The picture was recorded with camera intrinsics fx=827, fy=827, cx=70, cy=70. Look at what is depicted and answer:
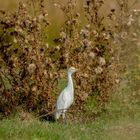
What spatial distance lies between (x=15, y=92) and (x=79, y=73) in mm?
988

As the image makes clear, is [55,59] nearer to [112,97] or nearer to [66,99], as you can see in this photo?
[112,97]

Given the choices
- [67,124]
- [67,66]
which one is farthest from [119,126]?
[67,66]

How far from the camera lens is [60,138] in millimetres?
10211

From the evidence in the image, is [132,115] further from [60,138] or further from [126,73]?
[60,138]

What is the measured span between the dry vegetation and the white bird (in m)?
0.37

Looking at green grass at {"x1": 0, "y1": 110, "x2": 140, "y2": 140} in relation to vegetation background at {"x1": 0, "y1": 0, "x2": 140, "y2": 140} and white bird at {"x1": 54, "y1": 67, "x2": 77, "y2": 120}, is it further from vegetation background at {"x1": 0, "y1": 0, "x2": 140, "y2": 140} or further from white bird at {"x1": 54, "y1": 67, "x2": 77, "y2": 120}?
white bird at {"x1": 54, "y1": 67, "x2": 77, "y2": 120}

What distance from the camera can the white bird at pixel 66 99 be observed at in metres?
11.4

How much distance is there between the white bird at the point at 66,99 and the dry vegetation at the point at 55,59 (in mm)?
371

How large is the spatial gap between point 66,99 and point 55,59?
1181 millimetres

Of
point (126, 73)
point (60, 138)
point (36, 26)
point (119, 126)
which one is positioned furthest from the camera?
point (126, 73)

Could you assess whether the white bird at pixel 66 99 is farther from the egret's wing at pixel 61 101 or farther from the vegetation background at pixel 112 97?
the vegetation background at pixel 112 97

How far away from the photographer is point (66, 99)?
11.4m

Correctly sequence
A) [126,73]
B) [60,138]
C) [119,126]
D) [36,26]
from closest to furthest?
1. [60,138]
2. [119,126]
3. [36,26]
4. [126,73]

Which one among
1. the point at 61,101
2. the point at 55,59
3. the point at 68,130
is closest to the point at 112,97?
the point at 55,59
